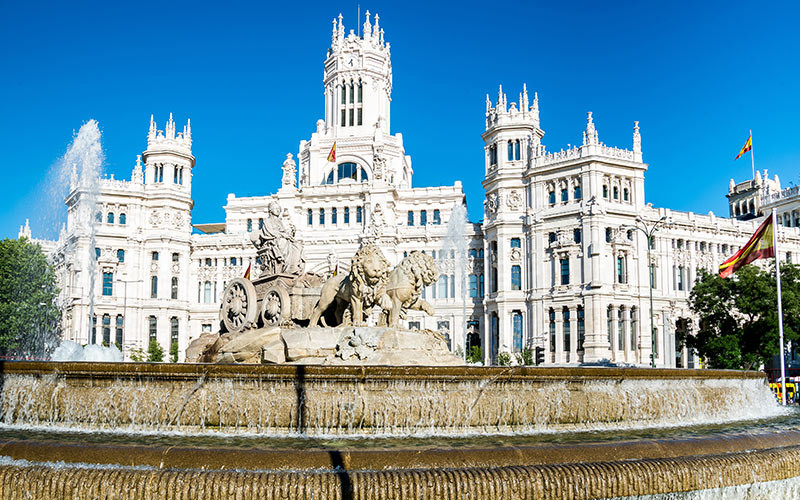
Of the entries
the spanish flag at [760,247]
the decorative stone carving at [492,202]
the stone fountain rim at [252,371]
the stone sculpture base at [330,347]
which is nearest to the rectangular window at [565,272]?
the decorative stone carving at [492,202]

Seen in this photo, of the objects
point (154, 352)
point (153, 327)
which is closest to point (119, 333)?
point (153, 327)

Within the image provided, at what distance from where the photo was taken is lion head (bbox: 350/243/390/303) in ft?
65.6

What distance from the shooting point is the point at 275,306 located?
2169 cm

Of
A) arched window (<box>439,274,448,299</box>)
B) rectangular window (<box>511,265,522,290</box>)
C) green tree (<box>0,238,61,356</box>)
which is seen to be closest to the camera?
green tree (<box>0,238,61,356</box>)

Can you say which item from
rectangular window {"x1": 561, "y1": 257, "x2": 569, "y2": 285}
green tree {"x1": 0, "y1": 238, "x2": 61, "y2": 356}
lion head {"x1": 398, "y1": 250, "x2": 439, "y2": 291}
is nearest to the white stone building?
rectangular window {"x1": 561, "y1": 257, "x2": 569, "y2": 285}

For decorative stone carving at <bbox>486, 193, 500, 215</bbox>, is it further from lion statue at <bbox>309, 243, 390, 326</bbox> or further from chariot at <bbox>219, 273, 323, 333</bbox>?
lion statue at <bbox>309, 243, 390, 326</bbox>

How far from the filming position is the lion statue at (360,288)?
20.1 meters

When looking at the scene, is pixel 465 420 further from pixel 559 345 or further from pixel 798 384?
pixel 559 345

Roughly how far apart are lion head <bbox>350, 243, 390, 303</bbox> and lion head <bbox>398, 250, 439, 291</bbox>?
75 cm

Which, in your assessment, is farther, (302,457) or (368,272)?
(368,272)

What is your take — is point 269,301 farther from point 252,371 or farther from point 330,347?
point 252,371

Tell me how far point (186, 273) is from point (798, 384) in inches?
2573

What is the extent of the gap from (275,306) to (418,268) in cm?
443

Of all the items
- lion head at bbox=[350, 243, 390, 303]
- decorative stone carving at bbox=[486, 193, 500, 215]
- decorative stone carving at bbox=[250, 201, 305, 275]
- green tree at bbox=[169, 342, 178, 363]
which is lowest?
green tree at bbox=[169, 342, 178, 363]
